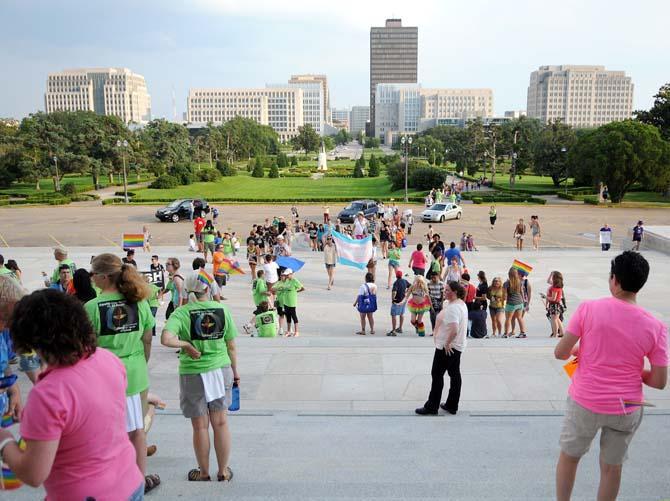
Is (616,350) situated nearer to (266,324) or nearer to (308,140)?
(266,324)

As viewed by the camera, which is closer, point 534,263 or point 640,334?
point 640,334

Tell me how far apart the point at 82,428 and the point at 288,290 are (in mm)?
9081

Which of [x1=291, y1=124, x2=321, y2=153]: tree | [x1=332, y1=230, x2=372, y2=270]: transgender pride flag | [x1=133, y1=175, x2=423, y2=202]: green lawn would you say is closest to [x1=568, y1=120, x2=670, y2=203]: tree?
[x1=133, y1=175, x2=423, y2=202]: green lawn

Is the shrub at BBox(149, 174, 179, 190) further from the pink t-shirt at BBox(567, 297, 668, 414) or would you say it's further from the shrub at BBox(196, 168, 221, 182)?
the pink t-shirt at BBox(567, 297, 668, 414)

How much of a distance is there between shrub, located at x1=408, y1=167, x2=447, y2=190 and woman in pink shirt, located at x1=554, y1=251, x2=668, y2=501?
50.2m

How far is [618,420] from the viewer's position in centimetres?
361

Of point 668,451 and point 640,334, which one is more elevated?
point 640,334

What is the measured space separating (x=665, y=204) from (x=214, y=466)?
4914cm

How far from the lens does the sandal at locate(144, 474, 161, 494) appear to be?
436 cm

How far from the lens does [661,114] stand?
55188 mm

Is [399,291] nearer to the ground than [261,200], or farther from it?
nearer to the ground

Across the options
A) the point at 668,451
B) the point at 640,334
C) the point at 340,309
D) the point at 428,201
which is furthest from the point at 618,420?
the point at 428,201

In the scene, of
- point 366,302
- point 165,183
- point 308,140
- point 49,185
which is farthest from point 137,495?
point 308,140

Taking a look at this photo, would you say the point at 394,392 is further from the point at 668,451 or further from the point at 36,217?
the point at 36,217
